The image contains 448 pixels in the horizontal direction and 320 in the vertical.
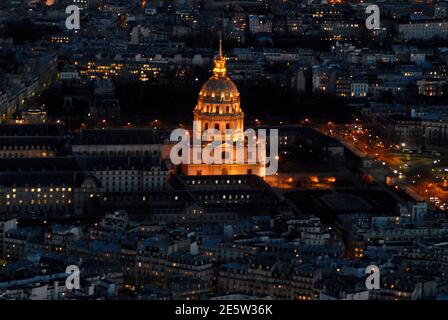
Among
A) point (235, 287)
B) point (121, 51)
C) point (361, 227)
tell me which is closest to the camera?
point (235, 287)

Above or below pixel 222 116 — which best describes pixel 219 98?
above

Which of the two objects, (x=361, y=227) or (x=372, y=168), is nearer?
(x=361, y=227)

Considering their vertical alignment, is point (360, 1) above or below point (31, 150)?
above

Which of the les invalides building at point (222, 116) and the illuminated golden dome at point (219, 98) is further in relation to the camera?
the illuminated golden dome at point (219, 98)

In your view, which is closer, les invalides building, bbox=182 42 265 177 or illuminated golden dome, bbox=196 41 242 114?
les invalides building, bbox=182 42 265 177

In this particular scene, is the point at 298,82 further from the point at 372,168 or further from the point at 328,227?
the point at 328,227

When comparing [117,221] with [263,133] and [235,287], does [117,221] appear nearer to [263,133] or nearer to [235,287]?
[235,287]
